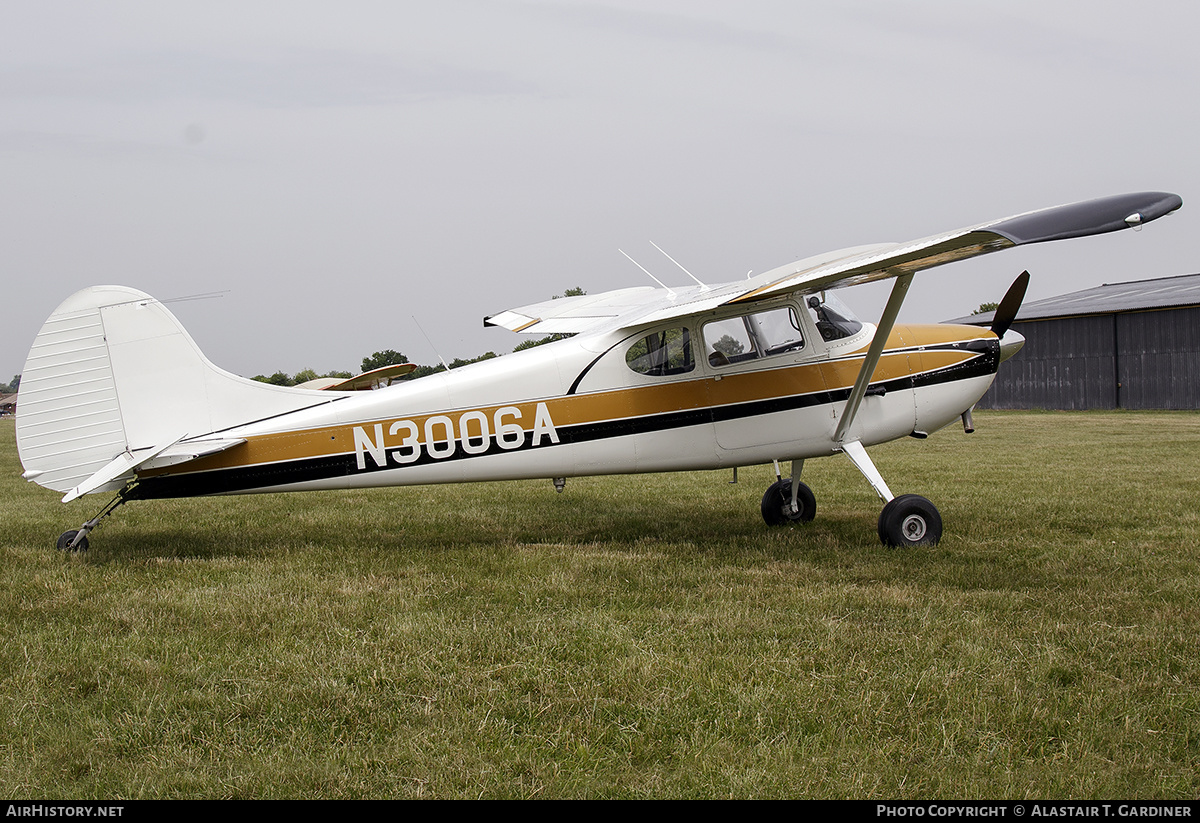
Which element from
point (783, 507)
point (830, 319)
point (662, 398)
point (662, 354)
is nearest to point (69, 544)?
point (662, 398)

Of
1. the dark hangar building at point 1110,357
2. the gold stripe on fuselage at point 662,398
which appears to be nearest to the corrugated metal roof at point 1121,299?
the dark hangar building at point 1110,357

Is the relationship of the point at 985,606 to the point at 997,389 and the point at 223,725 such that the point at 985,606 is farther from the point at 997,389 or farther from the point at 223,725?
the point at 997,389

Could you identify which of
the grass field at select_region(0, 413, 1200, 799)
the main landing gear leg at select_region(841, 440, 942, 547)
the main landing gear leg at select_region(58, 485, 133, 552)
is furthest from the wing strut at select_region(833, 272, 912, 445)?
the main landing gear leg at select_region(58, 485, 133, 552)

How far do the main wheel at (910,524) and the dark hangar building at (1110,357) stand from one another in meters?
26.0

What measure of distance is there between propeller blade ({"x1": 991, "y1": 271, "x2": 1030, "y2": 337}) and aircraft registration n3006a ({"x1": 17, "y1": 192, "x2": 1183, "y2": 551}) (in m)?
0.02

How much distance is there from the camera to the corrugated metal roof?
105 feet

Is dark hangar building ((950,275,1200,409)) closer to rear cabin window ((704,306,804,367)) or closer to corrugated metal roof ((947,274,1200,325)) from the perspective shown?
corrugated metal roof ((947,274,1200,325))

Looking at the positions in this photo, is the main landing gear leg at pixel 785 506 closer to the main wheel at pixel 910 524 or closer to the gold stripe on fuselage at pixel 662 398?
the gold stripe on fuselage at pixel 662 398

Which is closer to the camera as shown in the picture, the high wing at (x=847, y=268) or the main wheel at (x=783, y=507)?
the high wing at (x=847, y=268)

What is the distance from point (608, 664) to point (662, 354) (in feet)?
12.1

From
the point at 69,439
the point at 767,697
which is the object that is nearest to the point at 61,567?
the point at 69,439

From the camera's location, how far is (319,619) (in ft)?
16.1

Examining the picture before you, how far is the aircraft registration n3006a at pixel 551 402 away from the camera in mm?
6672
